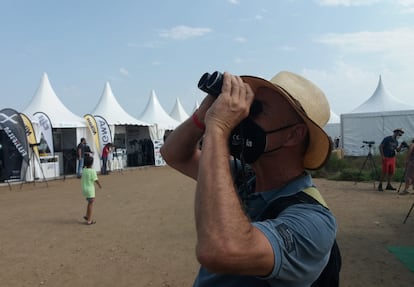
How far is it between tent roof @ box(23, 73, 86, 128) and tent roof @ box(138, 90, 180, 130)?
656cm

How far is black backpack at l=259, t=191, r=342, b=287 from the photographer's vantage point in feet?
4.47

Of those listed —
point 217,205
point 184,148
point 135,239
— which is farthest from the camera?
point 135,239

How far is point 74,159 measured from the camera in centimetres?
1859

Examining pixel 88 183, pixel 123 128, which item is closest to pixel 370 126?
pixel 123 128

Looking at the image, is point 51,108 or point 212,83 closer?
point 212,83

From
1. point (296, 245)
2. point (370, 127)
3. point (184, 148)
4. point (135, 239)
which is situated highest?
point (184, 148)

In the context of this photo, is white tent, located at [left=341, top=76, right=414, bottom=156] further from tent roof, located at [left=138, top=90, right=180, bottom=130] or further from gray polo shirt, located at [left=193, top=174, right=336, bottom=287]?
gray polo shirt, located at [left=193, top=174, right=336, bottom=287]

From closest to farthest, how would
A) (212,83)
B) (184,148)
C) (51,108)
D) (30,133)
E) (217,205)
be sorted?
(217,205) < (212,83) < (184,148) < (30,133) < (51,108)

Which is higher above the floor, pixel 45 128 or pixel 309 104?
pixel 309 104

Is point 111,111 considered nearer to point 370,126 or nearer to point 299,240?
point 370,126

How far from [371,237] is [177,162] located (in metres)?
5.30

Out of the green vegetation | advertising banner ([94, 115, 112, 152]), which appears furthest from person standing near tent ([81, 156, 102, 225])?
advertising banner ([94, 115, 112, 152])

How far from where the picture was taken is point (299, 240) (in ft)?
3.88

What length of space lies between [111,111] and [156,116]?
4576 mm
